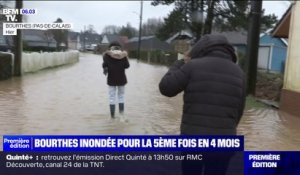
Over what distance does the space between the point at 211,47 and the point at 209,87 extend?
0.98 feet

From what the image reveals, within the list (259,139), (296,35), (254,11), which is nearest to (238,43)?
(254,11)

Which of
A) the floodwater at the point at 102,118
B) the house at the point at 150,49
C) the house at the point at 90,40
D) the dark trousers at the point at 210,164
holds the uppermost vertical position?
the house at the point at 90,40

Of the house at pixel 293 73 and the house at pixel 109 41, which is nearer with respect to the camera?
the house at pixel 109 41

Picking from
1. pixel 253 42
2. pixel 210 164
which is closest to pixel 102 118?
pixel 210 164

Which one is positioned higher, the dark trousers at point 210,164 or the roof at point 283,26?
the roof at point 283,26

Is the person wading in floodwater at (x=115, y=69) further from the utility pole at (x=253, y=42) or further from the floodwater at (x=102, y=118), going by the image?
the utility pole at (x=253, y=42)

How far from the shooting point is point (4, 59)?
1594 centimetres

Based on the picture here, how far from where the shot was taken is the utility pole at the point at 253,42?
1392 centimetres

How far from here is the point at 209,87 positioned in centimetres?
352

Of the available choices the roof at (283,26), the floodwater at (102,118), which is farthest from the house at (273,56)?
the floodwater at (102,118)

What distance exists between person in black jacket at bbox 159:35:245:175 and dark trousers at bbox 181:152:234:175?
0.77ft

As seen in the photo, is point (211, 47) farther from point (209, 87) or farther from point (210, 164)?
point (210, 164)

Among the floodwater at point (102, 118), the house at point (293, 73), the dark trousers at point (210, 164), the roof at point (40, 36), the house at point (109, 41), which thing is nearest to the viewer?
the dark trousers at point (210, 164)

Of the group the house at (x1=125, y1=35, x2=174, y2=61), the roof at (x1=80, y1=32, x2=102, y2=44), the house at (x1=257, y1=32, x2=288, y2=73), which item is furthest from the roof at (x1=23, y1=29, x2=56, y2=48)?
the house at (x1=257, y1=32, x2=288, y2=73)
